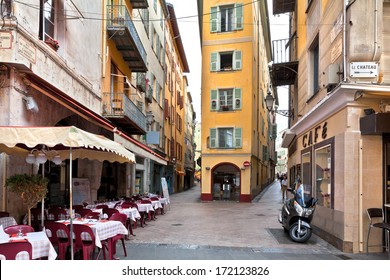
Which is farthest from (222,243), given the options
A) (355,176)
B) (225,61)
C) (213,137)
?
(225,61)

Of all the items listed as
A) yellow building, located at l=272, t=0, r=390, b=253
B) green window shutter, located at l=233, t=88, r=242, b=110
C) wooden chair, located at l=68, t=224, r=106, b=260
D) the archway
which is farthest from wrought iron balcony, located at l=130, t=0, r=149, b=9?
wooden chair, located at l=68, t=224, r=106, b=260

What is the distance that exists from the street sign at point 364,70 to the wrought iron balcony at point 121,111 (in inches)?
387

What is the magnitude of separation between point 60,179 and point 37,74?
4.45 meters

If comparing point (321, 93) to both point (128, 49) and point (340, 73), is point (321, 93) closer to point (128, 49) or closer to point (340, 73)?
point (340, 73)

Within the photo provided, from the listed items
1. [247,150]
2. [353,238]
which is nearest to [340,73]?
[353,238]

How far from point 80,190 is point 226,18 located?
58.2 ft

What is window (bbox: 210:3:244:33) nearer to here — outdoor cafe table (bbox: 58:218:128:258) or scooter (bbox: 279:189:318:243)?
scooter (bbox: 279:189:318:243)

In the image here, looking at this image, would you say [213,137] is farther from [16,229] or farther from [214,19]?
[16,229]

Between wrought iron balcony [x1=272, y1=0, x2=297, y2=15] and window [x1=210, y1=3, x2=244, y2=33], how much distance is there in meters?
7.79

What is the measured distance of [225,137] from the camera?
87.6 feet

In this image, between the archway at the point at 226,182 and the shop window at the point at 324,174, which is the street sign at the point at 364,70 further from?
the archway at the point at 226,182

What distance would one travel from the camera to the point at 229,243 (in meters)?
9.85

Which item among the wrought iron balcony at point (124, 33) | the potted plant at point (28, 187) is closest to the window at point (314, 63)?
the wrought iron balcony at point (124, 33)

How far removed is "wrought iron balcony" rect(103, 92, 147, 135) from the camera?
16.3 metres
